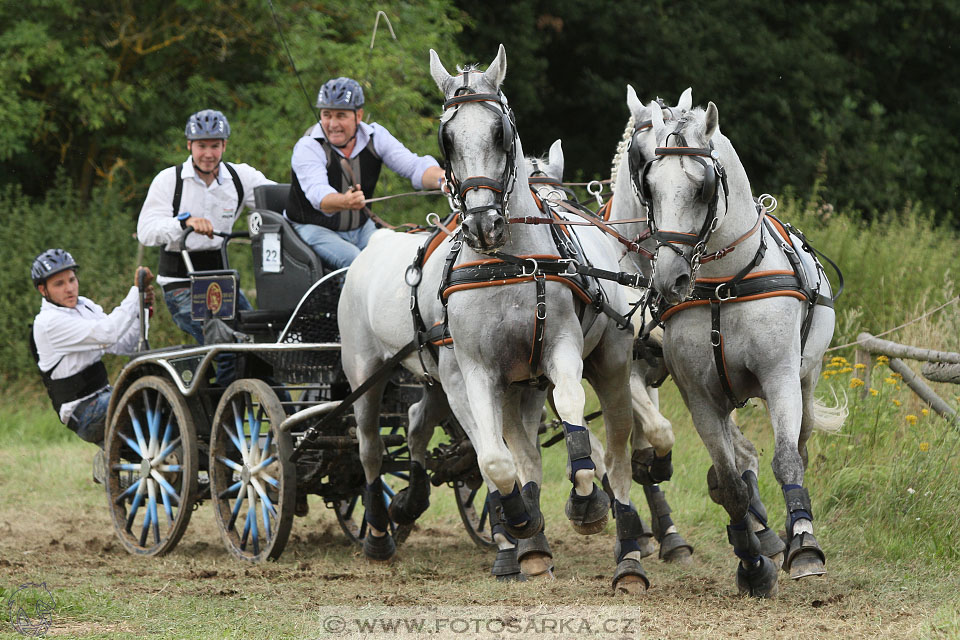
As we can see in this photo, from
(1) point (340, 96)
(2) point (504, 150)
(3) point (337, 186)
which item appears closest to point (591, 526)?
(2) point (504, 150)

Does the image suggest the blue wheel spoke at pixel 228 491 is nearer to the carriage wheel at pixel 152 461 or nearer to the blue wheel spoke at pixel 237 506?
the blue wheel spoke at pixel 237 506

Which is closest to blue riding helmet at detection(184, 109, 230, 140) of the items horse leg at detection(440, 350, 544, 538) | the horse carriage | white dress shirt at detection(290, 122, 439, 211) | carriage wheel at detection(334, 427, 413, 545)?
the horse carriage

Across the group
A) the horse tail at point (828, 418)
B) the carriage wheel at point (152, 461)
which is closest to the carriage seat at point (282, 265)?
the carriage wheel at point (152, 461)

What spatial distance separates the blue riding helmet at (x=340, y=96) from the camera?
731 cm

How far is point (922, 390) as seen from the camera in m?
7.62

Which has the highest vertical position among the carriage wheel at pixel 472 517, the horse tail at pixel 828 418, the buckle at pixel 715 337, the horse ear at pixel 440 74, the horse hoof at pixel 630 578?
the horse ear at pixel 440 74

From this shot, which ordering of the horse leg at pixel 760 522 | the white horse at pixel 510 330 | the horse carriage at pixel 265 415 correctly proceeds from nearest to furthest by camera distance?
the white horse at pixel 510 330 → the horse leg at pixel 760 522 → the horse carriage at pixel 265 415

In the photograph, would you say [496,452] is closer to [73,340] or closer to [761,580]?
[761,580]

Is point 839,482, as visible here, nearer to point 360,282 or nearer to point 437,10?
point 360,282

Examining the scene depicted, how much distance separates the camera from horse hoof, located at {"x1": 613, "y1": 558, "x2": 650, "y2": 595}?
221 inches

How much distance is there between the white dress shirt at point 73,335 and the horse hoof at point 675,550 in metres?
3.71

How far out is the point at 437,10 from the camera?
1525 cm

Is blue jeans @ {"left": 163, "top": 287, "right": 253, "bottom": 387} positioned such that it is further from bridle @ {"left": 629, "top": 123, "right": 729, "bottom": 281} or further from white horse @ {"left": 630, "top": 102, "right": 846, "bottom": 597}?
bridle @ {"left": 629, "top": 123, "right": 729, "bottom": 281}

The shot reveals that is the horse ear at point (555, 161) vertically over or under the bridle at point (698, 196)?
over
